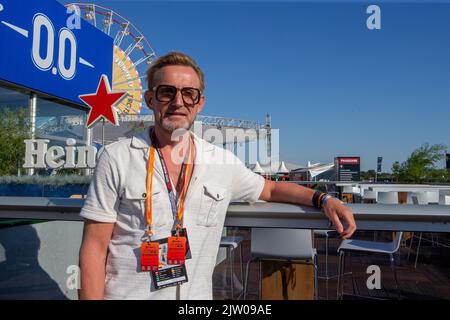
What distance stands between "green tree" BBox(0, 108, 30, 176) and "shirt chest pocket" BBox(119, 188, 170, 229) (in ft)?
18.3

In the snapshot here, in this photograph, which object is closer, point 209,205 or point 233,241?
point 209,205

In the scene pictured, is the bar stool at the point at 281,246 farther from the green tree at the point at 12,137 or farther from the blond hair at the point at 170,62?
the green tree at the point at 12,137

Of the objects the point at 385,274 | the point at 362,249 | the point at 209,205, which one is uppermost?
the point at 209,205

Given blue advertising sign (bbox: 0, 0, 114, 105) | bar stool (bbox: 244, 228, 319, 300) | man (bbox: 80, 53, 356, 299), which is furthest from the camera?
blue advertising sign (bbox: 0, 0, 114, 105)

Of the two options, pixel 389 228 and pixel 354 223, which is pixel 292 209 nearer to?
pixel 354 223

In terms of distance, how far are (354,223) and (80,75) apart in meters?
7.26

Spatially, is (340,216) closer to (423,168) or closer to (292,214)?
(292,214)

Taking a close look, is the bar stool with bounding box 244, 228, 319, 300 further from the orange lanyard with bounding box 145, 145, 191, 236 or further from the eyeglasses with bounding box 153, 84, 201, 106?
the eyeglasses with bounding box 153, 84, 201, 106

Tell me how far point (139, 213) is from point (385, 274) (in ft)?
7.22

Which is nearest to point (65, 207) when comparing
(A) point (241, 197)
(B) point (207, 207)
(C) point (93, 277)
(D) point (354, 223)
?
(C) point (93, 277)

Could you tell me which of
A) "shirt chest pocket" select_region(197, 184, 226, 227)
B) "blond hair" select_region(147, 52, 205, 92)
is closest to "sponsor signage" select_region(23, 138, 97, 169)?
"blond hair" select_region(147, 52, 205, 92)

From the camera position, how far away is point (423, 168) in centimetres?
2038

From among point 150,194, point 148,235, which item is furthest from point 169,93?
point 148,235

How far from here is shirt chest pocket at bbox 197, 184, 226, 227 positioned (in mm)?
1366
